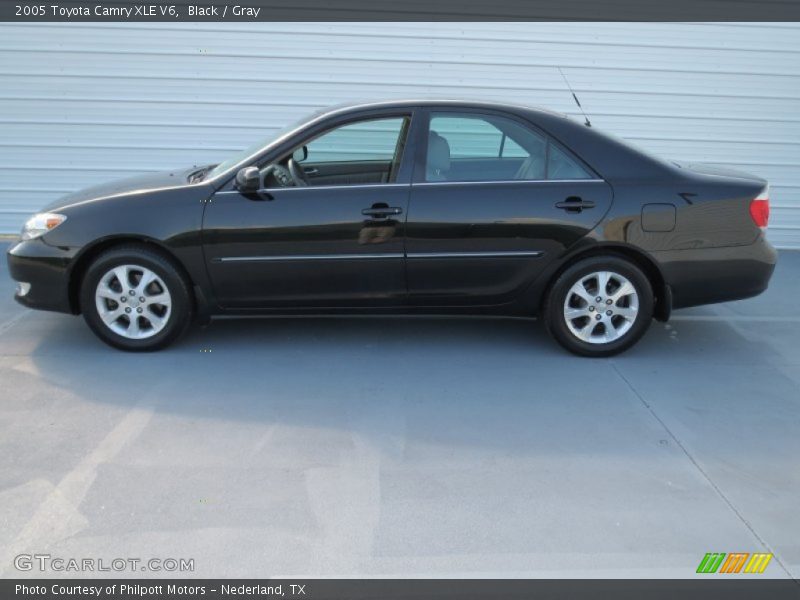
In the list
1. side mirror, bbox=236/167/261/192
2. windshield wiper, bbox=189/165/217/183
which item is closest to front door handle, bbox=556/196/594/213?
side mirror, bbox=236/167/261/192

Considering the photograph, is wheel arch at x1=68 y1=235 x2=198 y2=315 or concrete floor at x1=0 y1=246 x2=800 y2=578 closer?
concrete floor at x1=0 y1=246 x2=800 y2=578

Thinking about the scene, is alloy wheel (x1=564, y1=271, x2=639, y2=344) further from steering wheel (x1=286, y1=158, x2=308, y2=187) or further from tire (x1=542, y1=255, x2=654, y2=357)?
steering wheel (x1=286, y1=158, x2=308, y2=187)

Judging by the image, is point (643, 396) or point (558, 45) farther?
point (558, 45)

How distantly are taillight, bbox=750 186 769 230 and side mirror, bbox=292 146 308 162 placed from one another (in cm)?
282

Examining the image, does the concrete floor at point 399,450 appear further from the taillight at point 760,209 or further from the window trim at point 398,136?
the window trim at point 398,136

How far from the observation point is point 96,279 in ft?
16.4

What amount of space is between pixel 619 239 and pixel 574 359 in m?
0.81

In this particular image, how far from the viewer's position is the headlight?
501 centimetres

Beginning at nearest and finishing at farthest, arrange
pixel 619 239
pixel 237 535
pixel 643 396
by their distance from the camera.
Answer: pixel 237 535 → pixel 643 396 → pixel 619 239

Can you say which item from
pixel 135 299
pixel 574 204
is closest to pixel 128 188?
pixel 135 299
